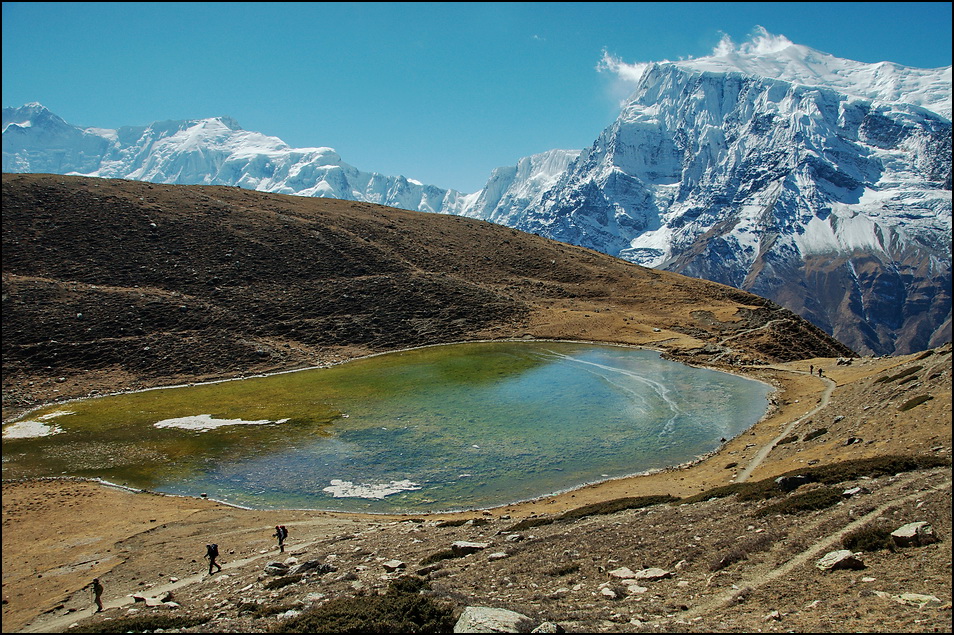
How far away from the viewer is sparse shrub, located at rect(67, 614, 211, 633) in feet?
55.5

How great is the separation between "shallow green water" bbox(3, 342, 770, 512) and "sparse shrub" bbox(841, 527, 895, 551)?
66.5ft

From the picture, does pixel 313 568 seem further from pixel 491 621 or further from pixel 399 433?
pixel 399 433

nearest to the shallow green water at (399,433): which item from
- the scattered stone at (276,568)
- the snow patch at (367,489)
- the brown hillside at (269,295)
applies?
the snow patch at (367,489)

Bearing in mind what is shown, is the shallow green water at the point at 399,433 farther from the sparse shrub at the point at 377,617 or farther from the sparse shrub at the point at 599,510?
the sparse shrub at the point at 377,617

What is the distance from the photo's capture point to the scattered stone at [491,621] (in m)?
13.3

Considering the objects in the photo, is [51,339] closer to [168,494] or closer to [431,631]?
[168,494]

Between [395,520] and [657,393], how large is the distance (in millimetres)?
33300

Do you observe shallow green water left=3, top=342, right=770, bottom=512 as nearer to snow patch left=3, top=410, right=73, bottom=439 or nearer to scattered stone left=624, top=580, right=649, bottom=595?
snow patch left=3, top=410, right=73, bottom=439

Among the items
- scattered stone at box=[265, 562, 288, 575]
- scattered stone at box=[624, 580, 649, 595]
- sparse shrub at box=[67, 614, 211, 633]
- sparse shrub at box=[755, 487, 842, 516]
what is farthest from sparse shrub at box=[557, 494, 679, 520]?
sparse shrub at box=[67, 614, 211, 633]

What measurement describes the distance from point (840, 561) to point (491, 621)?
30.2ft

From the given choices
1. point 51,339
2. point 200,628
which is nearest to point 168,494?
point 200,628

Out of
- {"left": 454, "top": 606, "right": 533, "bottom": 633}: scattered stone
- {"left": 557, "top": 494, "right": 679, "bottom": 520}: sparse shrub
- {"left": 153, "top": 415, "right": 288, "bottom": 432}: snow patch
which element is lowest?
{"left": 153, "top": 415, "right": 288, "bottom": 432}: snow patch

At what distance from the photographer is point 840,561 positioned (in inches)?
587

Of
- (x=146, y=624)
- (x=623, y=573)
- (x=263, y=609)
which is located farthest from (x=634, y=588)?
(x=146, y=624)
